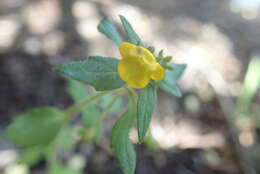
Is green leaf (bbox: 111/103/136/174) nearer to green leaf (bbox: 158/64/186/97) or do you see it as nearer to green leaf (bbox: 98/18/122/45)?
green leaf (bbox: 158/64/186/97)

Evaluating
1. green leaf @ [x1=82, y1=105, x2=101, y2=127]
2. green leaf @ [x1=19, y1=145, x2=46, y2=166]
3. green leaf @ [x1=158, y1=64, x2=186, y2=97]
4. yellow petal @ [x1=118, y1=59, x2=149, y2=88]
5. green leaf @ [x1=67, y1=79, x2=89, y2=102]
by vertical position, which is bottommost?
green leaf @ [x1=19, y1=145, x2=46, y2=166]

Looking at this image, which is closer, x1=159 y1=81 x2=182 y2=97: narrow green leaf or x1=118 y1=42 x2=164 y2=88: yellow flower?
x1=118 y1=42 x2=164 y2=88: yellow flower

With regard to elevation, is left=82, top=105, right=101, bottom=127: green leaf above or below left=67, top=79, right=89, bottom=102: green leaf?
below

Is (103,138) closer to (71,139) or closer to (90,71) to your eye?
(71,139)

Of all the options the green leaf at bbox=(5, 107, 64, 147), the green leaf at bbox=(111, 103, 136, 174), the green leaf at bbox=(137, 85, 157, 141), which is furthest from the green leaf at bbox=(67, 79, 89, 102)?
the green leaf at bbox=(137, 85, 157, 141)

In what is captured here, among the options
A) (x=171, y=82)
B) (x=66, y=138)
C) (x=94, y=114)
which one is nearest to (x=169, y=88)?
(x=171, y=82)

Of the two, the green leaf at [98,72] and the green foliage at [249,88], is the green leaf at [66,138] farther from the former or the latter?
the green foliage at [249,88]

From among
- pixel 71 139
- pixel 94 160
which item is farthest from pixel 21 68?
pixel 94 160
